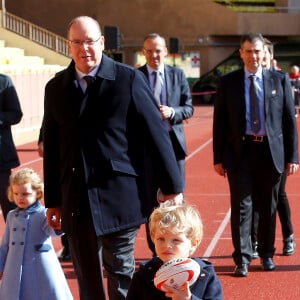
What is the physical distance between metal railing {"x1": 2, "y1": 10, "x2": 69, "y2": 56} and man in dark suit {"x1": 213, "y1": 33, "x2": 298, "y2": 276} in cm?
2794

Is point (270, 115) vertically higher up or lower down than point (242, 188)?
higher up

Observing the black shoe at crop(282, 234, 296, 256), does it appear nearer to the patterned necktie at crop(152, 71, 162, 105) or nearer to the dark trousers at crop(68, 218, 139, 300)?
the patterned necktie at crop(152, 71, 162, 105)

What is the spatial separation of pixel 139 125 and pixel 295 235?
4.67m

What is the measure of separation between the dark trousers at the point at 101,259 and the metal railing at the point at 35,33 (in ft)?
99.6

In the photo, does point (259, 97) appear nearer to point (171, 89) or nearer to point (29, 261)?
point (171, 89)

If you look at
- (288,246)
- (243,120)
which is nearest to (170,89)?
(243,120)

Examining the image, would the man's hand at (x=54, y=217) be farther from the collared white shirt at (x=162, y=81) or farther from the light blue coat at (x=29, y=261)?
the collared white shirt at (x=162, y=81)

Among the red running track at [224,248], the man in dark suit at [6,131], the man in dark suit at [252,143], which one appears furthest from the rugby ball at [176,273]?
the man in dark suit at [6,131]

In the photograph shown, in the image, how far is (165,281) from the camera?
3576 mm

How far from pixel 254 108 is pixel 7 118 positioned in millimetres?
2321

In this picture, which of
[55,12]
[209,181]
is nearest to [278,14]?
[55,12]

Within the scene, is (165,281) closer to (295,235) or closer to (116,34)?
(295,235)

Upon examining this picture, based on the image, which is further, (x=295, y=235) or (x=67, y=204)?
(x=295, y=235)

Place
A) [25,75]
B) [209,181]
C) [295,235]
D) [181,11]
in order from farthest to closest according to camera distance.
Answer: [181,11] → [25,75] → [209,181] → [295,235]
